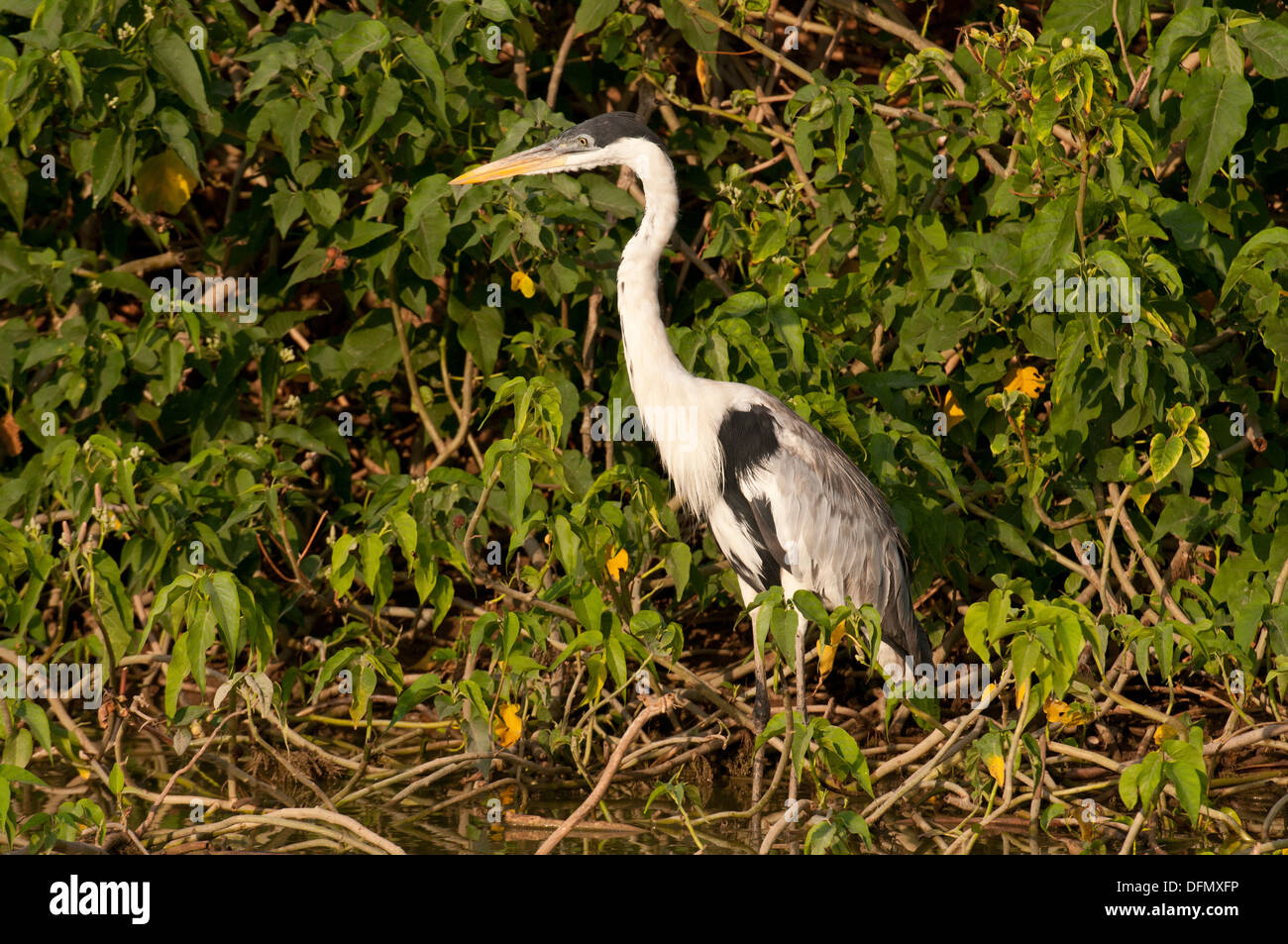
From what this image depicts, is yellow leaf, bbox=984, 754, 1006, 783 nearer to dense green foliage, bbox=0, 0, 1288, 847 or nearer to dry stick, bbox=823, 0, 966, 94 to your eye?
dense green foliage, bbox=0, 0, 1288, 847

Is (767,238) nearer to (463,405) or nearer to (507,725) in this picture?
(463,405)

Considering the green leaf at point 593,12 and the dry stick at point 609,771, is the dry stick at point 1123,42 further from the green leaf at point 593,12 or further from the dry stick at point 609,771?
the dry stick at point 609,771

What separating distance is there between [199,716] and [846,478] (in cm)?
210

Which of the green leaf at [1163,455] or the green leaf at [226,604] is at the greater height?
the green leaf at [1163,455]

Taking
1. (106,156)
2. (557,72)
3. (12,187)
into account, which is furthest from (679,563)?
(12,187)

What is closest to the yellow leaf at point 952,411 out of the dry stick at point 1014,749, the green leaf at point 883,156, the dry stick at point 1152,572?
the dry stick at point 1152,572

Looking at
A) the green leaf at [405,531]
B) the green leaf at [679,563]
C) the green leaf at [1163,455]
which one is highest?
the green leaf at [1163,455]

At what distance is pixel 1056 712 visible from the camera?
13.0 ft

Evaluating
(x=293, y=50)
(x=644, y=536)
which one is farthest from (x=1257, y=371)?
(x=293, y=50)

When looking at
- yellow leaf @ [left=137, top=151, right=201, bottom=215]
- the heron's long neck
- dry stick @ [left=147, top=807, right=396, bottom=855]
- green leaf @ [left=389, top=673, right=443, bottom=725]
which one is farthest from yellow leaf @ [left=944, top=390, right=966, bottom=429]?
yellow leaf @ [left=137, top=151, right=201, bottom=215]

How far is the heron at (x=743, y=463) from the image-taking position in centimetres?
430

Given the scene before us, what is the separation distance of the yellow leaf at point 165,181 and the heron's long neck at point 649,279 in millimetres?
1661

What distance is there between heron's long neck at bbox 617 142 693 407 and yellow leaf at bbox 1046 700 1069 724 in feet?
4.64

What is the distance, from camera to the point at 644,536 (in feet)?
13.5
